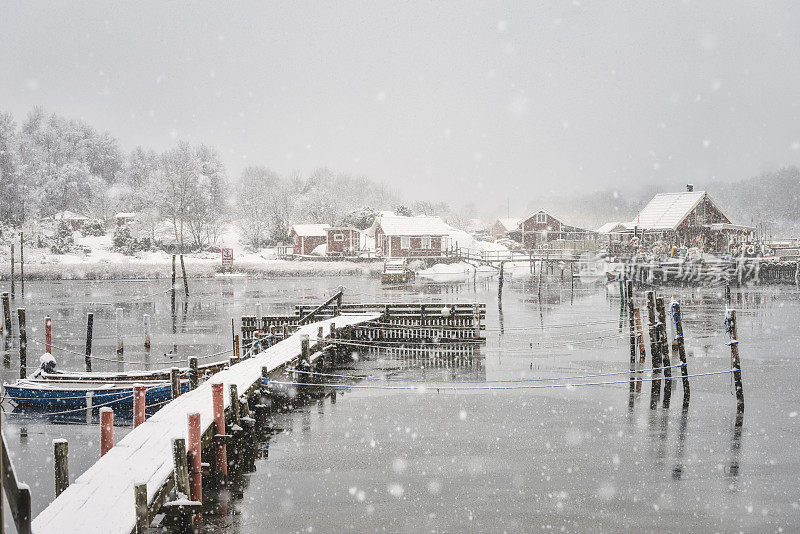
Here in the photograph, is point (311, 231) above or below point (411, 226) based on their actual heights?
below

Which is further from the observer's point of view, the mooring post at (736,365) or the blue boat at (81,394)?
the blue boat at (81,394)

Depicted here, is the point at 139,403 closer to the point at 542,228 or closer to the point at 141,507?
the point at 141,507

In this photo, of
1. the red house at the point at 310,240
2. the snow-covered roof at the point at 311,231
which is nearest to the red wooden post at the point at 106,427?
the snow-covered roof at the point at 311,231

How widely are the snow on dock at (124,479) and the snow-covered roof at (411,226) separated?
79.5m

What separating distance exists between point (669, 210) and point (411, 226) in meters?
34.0

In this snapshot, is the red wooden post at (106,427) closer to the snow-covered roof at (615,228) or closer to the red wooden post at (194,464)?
the red wooden post at (194,464)

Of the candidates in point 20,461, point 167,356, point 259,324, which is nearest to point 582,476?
point 20,461

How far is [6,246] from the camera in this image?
95500 mm

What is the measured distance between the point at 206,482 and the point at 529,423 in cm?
772

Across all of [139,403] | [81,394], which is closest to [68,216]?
[81,394]

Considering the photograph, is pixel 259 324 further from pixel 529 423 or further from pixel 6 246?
pixel 6 246

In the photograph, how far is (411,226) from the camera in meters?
96.6

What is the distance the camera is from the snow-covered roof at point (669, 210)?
307ft

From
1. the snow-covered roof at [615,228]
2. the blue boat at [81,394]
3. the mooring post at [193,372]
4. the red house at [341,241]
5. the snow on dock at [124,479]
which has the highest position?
the snow-covered roof at [615,228]
